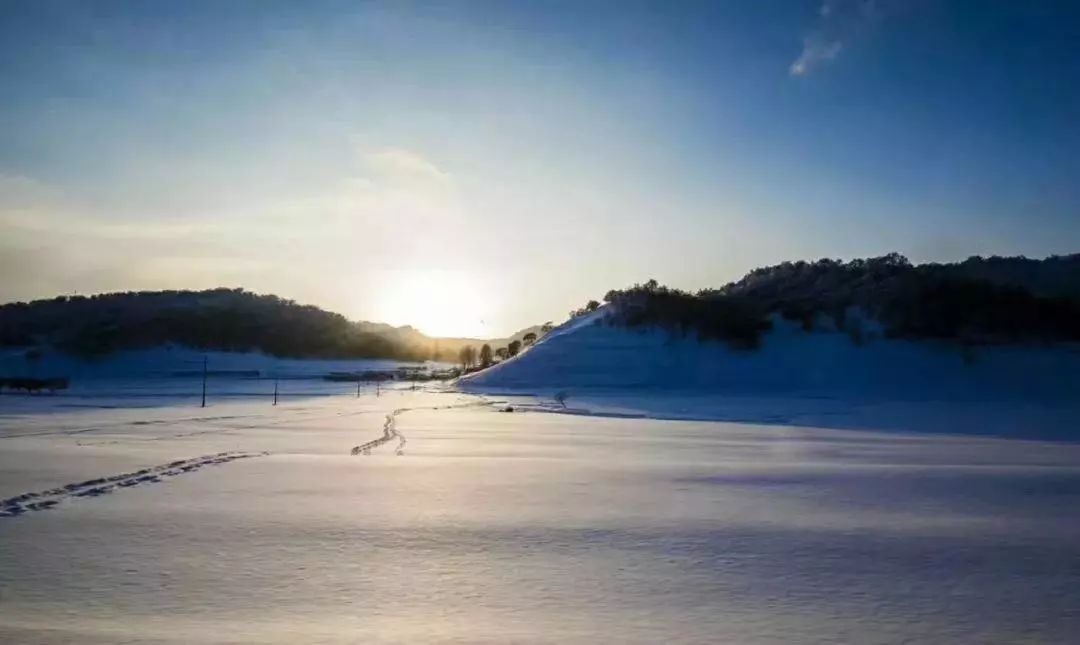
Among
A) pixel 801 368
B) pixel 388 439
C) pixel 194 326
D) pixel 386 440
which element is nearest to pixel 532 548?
pixel 386 440

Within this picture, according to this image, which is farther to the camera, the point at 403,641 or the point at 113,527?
the point at 113,527

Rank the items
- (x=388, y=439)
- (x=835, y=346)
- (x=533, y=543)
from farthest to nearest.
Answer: (x=835, y=346) < (x=388, y=439) < (x=533, y=543)

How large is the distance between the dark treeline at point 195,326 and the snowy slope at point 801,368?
79076 millimetres

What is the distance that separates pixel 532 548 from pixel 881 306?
199ft

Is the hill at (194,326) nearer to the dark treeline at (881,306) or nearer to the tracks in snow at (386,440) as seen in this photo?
the dark treeline at (881,306)

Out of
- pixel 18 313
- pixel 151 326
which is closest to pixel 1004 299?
pixel 151 326

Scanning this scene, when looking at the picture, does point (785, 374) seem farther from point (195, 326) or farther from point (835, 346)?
point (195, 326)

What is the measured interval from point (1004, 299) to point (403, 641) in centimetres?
6735

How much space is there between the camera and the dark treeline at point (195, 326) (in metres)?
123

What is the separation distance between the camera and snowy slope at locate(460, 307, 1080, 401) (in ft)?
181

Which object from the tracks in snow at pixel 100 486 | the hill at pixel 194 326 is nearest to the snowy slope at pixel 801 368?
the tracks in snow at pixel 100 486

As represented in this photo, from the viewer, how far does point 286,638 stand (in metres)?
6.38

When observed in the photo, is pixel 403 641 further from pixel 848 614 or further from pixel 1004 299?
pixel 1004 299

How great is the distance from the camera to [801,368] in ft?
194
